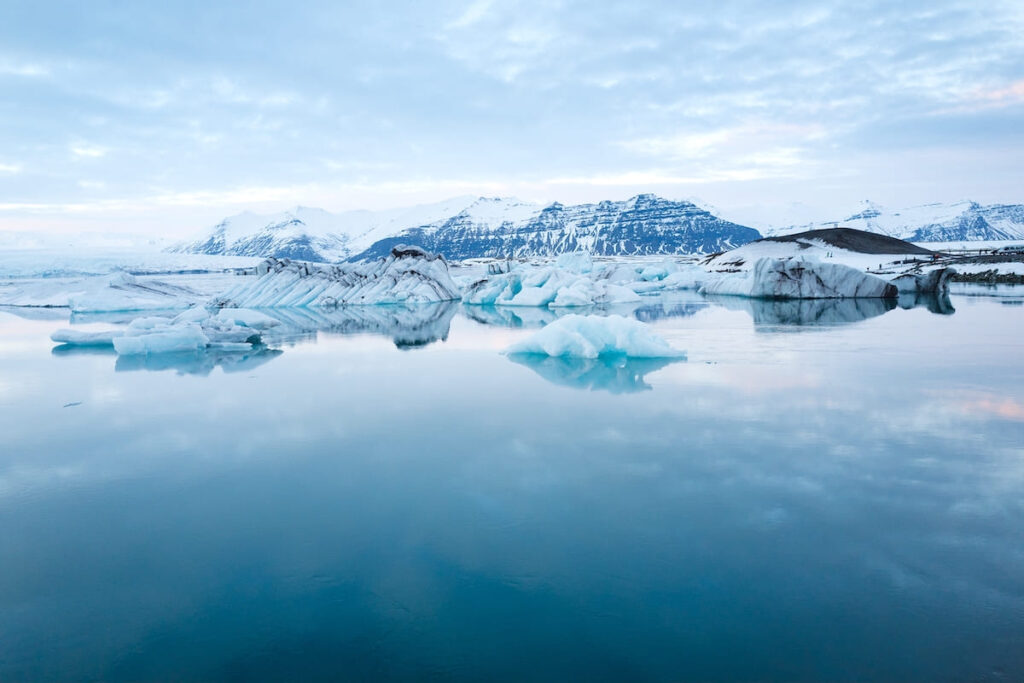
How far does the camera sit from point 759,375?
8.09 m

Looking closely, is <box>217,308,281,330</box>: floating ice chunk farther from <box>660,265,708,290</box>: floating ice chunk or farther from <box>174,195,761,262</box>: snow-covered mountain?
<box>174,195,761,262</box>: snow-covered mountain

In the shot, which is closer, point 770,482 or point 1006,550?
point 1006,550

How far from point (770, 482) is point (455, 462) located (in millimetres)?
2304

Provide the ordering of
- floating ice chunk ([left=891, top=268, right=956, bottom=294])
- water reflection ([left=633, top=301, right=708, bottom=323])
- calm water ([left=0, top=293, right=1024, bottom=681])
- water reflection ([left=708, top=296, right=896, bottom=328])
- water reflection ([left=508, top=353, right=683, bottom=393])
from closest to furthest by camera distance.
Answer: calm water ([left=0, top=293, right=1024, bottom=681]) < water reflection ([left=508, top=353, right=683, bottom=393]) < water reflection ([left=708, top=296, right=896, bottom=328]) < water reflection ([left=633, top=301, right=708, bottom=323]) < floating ice chunk ([left=891, top=268, right=956, bottom=294])

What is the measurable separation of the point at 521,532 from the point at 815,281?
69.9ft

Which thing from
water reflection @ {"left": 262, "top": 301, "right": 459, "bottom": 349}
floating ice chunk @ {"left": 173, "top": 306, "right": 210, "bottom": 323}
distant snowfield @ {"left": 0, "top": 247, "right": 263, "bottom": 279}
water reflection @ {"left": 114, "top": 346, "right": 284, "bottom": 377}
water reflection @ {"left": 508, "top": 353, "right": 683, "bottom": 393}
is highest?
distant snowfield @ {"left": 0, "top": 247, "right": 263, "bottom": 279}

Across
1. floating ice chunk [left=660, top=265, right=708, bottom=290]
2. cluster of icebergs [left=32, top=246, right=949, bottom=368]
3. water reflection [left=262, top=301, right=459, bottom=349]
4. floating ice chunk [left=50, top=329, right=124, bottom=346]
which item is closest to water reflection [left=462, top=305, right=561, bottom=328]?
cluster of icebergs [left=32, top=246, right=949, bottom=368]

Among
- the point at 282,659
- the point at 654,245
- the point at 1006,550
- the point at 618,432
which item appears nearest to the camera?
the point at 282,659

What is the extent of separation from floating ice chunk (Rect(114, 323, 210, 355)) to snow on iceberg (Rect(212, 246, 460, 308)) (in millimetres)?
11721

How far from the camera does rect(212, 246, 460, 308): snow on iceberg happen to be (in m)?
24.0

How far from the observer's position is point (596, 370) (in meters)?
9.00

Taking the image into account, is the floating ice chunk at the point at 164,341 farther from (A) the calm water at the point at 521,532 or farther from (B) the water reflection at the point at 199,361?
(A) the calm water at the point at 521,532

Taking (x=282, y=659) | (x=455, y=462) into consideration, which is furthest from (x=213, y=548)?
(x=455, y=462)

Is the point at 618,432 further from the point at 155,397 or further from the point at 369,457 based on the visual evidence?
the point at 155,397
